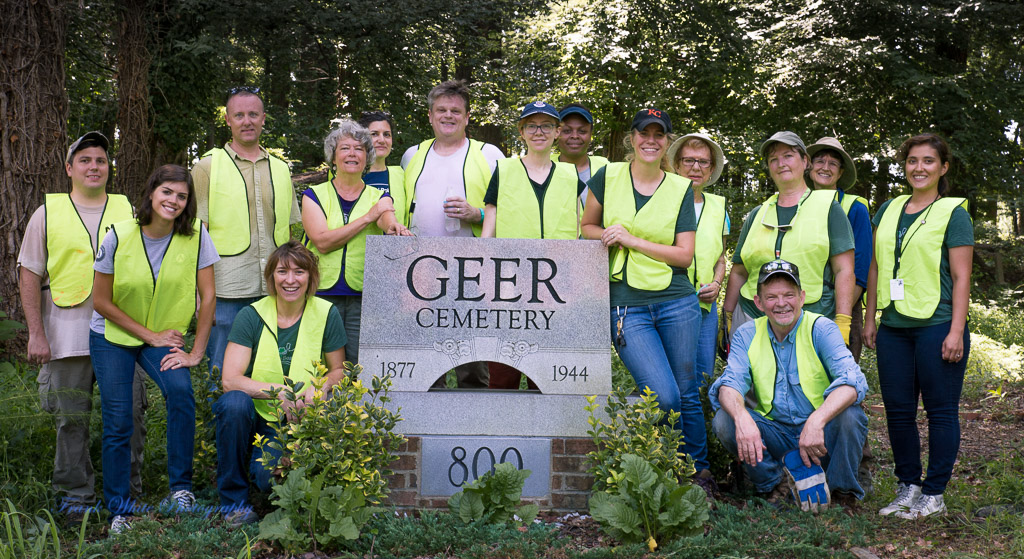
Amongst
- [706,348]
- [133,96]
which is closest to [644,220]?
[706,348]

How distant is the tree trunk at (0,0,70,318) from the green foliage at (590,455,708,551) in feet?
14.5

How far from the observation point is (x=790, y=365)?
13.1ft

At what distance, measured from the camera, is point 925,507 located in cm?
403

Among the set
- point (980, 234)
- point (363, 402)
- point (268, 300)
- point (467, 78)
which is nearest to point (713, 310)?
point (363, 402)

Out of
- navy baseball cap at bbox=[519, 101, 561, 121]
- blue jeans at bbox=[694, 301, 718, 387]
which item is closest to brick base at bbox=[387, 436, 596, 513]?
blue jeans at bbox=[694, 301, 718, 387]

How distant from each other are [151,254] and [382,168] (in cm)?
142

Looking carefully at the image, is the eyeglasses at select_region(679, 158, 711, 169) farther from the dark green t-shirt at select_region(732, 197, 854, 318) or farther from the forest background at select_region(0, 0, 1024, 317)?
the forest background at select_region(0, 0, 1024, 317)

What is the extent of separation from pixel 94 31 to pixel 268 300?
8570 mm

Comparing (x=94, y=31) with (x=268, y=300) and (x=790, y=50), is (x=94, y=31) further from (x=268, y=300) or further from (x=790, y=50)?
(x=790, y=50)

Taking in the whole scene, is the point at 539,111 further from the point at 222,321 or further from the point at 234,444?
the point at 234,444

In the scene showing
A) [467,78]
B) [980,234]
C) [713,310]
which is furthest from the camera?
[980,234]

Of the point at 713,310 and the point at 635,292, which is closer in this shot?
the point at 635,292

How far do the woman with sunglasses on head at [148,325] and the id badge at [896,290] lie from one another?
3.55m

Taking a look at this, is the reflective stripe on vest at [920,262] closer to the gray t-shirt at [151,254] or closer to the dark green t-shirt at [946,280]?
the dark green t-shirt at [946,280]
